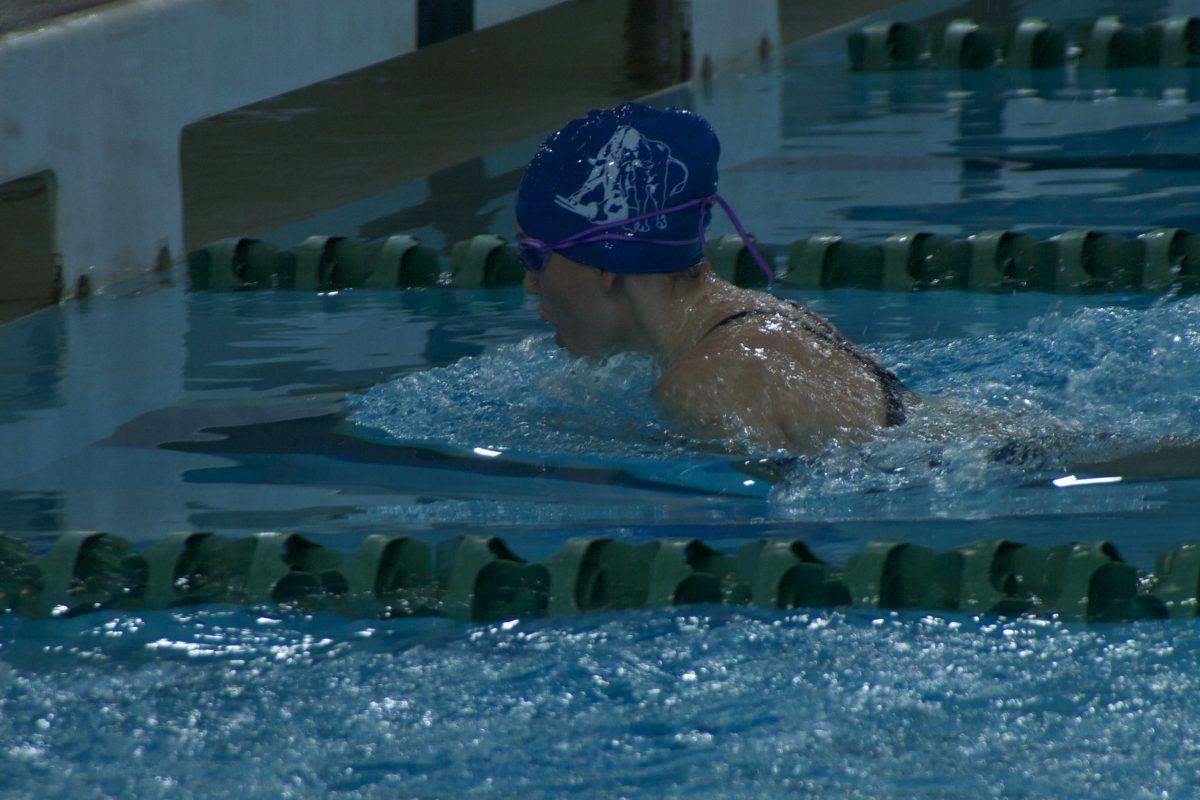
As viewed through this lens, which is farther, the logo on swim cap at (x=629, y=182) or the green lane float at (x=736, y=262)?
the green lane float at (x=736, y=262)

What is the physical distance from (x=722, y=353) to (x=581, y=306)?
413 millimetres

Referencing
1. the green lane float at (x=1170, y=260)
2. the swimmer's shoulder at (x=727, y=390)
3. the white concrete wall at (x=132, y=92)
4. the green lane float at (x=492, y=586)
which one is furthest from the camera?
the white concrete wall at (x=132, y=92)

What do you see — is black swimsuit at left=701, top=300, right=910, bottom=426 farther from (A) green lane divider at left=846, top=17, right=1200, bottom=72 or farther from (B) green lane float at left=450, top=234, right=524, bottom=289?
(A) green lane divider at left=846, top=17, right=1200, bottom=72

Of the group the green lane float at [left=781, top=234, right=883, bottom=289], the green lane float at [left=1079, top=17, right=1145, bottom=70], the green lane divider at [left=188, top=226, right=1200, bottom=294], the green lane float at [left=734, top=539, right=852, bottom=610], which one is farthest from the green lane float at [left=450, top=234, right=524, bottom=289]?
the green lane float at [left=1079, top=17, right=1145, bottom=70]

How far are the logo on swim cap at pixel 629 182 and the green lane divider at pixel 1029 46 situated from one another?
17.5ft

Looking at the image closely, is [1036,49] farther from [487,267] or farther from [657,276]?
[657,276]

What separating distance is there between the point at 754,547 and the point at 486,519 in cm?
64

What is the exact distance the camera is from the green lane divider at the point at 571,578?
3.12m

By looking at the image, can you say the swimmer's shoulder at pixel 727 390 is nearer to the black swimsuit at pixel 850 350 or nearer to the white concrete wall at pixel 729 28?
the black swimsuit at pixel 850 350

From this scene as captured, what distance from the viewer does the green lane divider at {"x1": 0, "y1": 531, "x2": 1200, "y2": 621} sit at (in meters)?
3.12

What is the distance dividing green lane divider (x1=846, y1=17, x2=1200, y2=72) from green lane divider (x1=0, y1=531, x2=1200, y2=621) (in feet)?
19.7

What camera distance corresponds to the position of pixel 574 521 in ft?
12.0

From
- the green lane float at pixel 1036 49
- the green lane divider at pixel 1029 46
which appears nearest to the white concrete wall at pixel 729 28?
the green lane divider at pixel 1029 46

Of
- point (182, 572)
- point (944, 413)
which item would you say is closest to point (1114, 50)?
point (944, 413)
